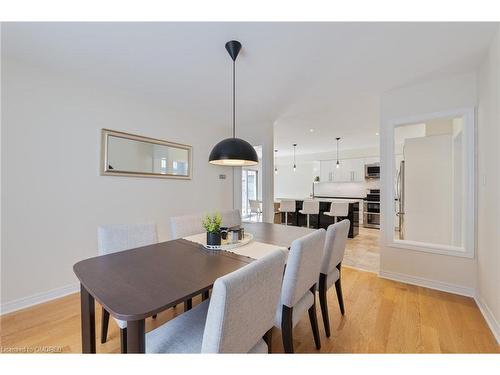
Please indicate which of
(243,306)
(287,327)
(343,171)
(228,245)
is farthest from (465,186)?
(343,171)

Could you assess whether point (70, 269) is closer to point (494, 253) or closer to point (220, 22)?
point (220, 22)

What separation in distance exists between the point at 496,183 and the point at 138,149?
12.3 feet

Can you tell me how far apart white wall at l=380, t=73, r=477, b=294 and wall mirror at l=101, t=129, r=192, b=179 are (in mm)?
2912

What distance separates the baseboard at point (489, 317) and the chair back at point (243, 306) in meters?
1.96

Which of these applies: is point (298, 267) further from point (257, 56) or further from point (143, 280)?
point (257, 56)

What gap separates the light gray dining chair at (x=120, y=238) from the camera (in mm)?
1625

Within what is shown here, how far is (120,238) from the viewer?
5.63ft

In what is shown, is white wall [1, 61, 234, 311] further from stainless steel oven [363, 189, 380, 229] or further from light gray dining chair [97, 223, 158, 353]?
stainless steel oven [363, 189, 380, 229]

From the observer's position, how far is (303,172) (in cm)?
817

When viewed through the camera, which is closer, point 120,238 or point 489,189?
point 120,238

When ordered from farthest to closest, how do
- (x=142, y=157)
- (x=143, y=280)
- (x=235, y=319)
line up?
(x=142, y=157) < (x=143, y=280) < (x=235, y=319)

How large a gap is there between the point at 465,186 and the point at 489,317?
1.25 metres
